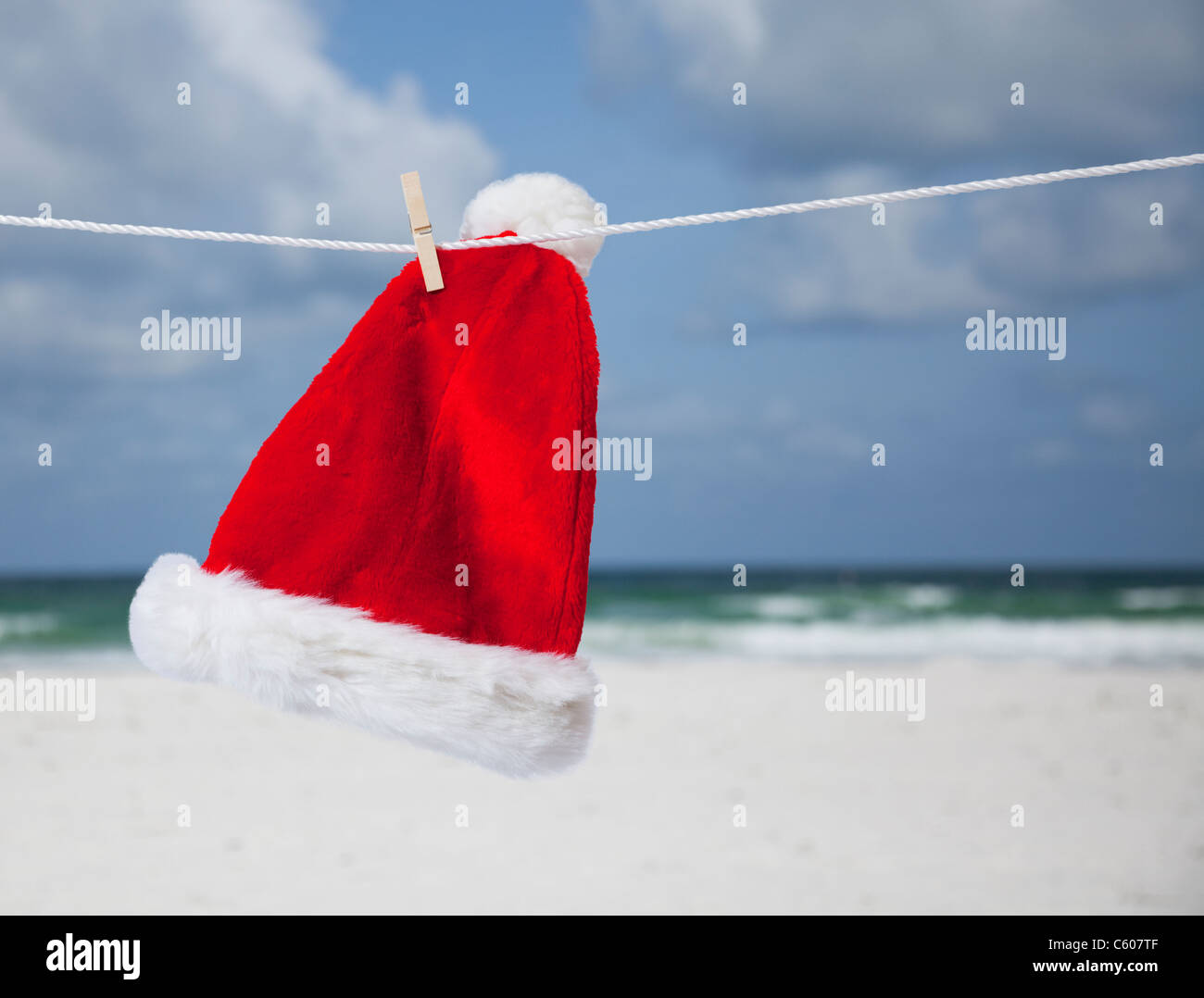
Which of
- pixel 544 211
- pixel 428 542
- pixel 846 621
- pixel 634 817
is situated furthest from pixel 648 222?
pixel 846 621

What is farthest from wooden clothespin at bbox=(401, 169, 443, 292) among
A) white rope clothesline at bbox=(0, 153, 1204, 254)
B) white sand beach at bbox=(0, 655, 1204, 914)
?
white sand beach at bbox=(0, 655, 1204, 914)

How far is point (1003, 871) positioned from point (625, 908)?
151 cm

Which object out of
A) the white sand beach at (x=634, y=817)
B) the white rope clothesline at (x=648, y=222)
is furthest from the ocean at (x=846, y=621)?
the white rope clothesline at (x=648, y=222)

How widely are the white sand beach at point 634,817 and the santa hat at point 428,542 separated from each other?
8.49 ft

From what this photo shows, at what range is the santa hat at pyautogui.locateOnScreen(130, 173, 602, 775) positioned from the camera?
3.54 feet

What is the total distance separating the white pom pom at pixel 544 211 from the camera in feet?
4.22

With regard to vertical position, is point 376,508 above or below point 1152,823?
above

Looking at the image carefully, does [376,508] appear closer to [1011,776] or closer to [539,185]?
[539,185]

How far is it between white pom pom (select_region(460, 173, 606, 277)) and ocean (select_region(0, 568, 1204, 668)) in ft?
29.9

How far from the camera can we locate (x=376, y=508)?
1181 millimetres

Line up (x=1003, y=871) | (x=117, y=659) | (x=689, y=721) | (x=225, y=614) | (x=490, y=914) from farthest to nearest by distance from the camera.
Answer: (x=117, y=659) < (x=689, y=721) < (x=1003, y=871) < (x=490, y=914) < (x=225, y=614)

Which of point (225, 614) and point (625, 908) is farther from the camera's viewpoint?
point (625, 908)

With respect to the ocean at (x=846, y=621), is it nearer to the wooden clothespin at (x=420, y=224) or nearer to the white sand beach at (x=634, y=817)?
the white sand beach at (x=634, y=817)

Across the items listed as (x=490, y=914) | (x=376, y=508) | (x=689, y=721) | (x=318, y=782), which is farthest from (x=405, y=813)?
(x=376, y=508)
